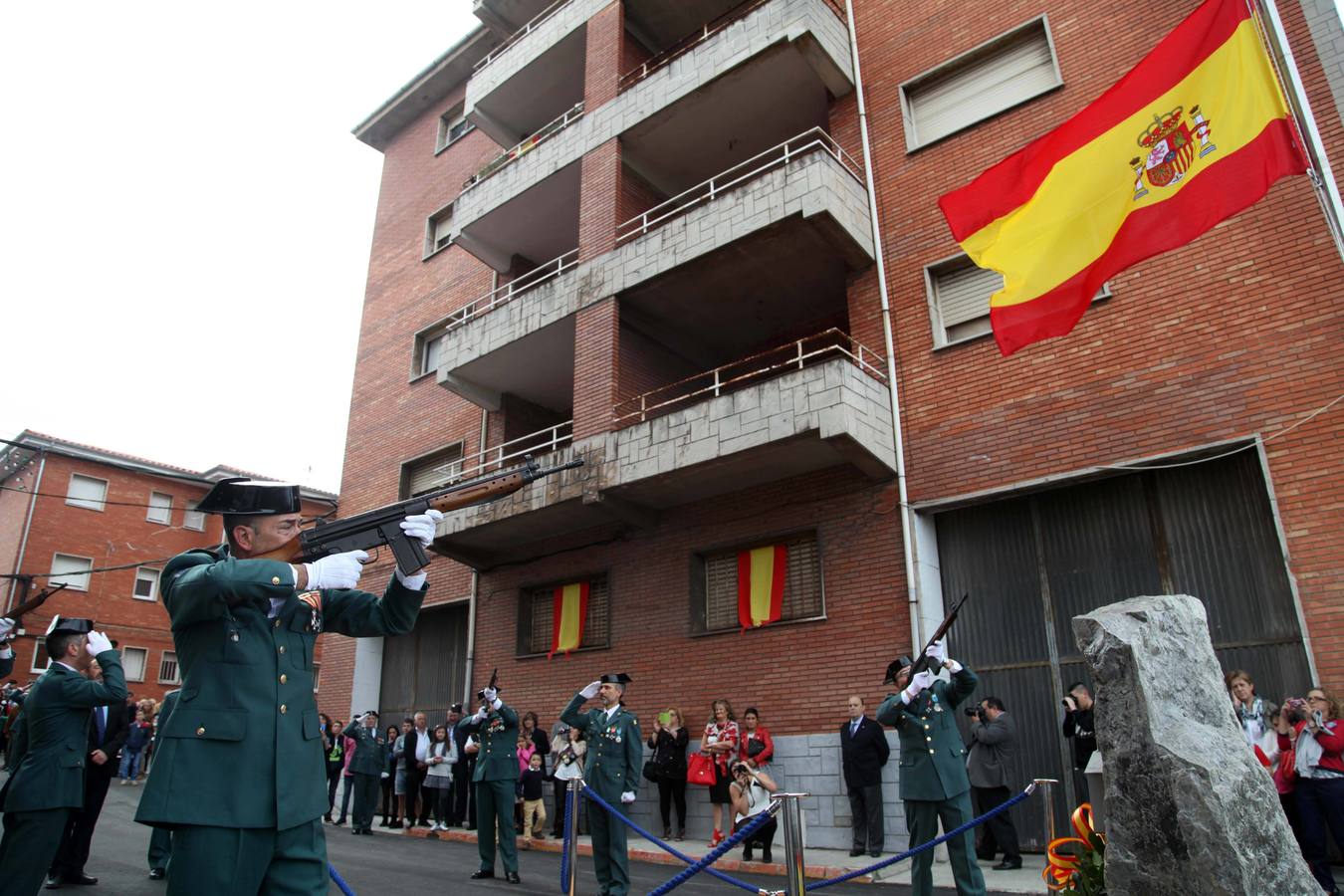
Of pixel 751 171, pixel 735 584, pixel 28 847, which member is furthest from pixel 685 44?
pixel 28 847

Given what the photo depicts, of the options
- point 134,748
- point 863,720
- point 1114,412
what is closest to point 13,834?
point 863,720

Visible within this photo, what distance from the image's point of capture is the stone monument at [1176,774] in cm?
481

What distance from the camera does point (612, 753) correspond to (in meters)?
9.45

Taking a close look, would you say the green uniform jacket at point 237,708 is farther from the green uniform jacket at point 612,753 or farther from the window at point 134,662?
the window at point 134,662

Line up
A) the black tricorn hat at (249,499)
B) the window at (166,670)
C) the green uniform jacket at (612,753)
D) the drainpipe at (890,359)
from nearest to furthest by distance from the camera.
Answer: the black tricorn hat at (249,499) < the green uniform jacket at (612,753) < the drainpipe at (890,359) < the window at (166,670)

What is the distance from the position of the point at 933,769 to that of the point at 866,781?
13.2 feet

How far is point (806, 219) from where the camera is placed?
43.9 feet

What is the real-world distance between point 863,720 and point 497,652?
805cm

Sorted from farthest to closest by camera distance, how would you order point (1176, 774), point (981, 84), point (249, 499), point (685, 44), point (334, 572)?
point (685, 44), point (981, 84), point (1176, 774), point (249, 499), point (334, 572)

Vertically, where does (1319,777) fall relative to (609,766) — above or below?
below

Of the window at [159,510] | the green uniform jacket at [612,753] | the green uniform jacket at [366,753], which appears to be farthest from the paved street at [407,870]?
the window at [159,510]

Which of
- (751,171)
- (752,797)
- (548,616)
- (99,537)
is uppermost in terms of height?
(751,171)

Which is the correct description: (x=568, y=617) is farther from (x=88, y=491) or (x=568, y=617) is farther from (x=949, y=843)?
(x=88, y=491)

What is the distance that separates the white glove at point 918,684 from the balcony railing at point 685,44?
39.3 feet
